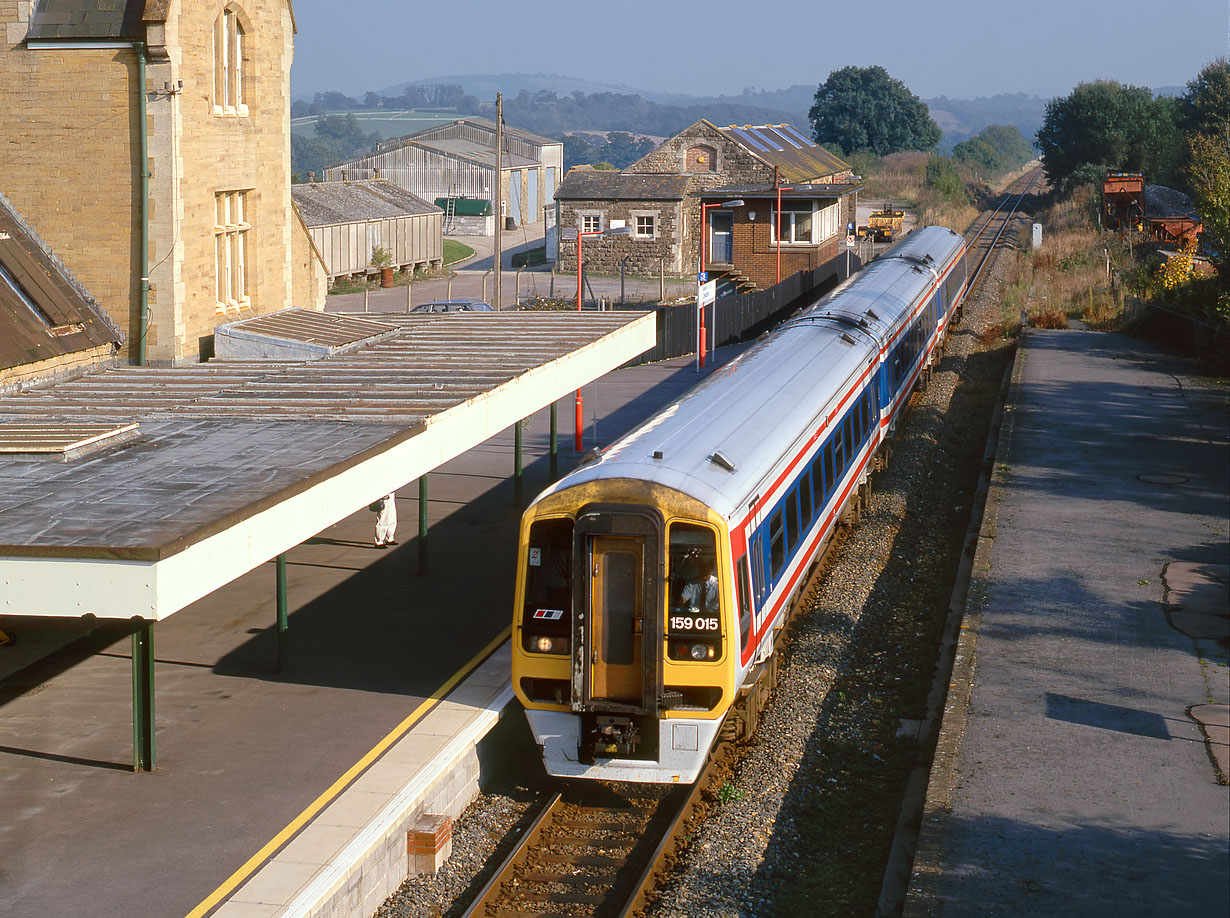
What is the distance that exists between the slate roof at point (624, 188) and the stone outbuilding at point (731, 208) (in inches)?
2.2

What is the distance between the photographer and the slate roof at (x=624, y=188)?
52312 mm

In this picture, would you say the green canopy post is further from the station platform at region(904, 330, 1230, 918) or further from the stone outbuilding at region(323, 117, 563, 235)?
the stone outbuilding at region(323, 117, 563, 235)

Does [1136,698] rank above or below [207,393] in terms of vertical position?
below

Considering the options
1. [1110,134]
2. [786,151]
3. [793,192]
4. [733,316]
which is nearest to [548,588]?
[733,316]

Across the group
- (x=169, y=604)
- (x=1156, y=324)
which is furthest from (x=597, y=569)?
(x=1156, y=324)

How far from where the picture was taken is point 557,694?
1069 cm

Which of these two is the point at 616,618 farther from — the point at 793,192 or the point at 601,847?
the point at 793,192

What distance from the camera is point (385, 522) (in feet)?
57.5

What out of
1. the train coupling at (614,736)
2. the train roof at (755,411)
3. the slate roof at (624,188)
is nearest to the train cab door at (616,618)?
the train coupling at (614,736)

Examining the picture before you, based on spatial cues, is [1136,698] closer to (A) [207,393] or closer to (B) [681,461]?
(B) [681,461]

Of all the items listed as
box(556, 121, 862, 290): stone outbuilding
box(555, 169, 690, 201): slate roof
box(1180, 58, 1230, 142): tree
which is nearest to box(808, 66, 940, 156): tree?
box(1180, 58, 1230, 142): tree

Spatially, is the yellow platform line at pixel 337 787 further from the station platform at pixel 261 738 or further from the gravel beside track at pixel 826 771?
the gravel beside track at pixel 826 771

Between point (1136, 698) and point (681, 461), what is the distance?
4433 millimetres

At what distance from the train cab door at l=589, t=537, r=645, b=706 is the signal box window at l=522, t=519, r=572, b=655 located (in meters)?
0.26
